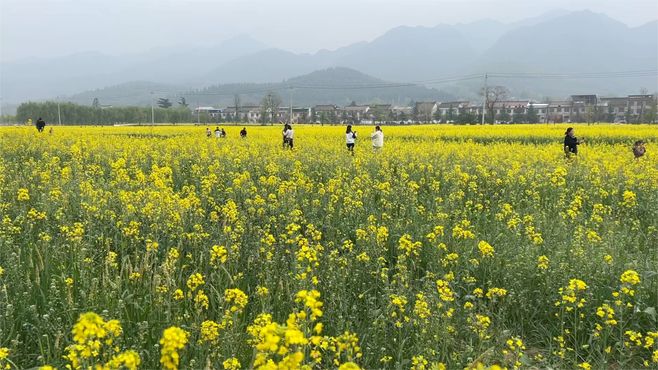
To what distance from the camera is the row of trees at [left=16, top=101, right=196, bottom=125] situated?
93188mm

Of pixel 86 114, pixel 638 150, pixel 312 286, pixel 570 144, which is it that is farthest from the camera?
pixel 86 114

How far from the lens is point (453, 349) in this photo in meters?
3.76

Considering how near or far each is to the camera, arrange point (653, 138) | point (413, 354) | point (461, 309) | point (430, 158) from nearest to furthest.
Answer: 1. point (413, 354)
2. point (461, 309)
3. point (430, 158)
4. point (653, 138)

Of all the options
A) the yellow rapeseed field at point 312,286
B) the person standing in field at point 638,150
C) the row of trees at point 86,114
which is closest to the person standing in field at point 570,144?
the person standing in field at point 638,150

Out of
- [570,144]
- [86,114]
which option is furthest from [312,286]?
[86,114]

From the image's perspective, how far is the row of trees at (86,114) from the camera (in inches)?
3669

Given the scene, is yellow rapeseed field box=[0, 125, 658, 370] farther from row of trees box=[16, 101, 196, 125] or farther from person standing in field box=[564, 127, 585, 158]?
row of trees box=[16, 101, 196, 125]

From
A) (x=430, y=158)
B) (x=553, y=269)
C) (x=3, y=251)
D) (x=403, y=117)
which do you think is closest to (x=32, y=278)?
(x=3, y=251)

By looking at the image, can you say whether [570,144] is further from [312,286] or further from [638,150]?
[312,286]

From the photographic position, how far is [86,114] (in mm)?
97062

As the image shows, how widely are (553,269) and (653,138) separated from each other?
1065 inches

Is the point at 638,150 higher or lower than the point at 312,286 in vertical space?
higher

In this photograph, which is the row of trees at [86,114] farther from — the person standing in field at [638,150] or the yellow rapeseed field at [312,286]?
the yellow rapeseed field at [312,286]

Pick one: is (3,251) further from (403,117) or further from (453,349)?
(403,117)
